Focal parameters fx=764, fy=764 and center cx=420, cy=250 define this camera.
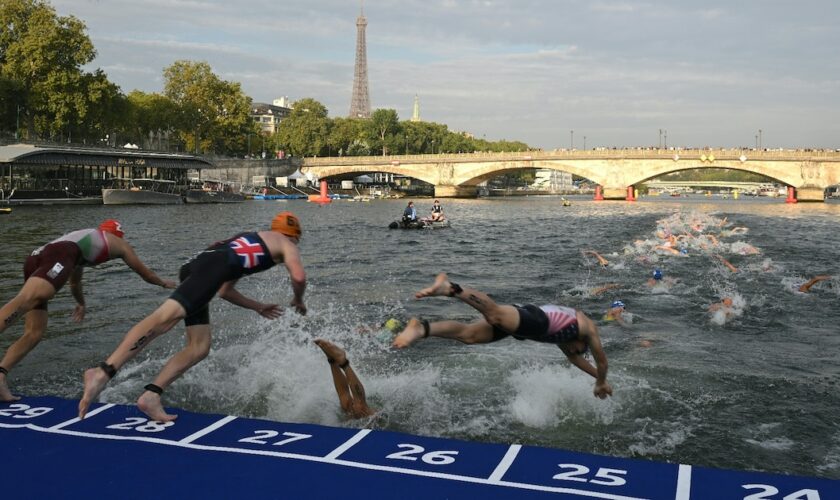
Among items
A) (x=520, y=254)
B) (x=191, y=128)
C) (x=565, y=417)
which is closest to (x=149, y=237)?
(x=520, y=254)

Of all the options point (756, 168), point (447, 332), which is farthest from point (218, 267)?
point (756, 168)

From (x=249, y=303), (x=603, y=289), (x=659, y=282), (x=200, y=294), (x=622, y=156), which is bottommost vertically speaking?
(x=603, y=289)

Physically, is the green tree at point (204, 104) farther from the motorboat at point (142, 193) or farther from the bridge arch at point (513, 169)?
the bridge arch at point (513, 169)

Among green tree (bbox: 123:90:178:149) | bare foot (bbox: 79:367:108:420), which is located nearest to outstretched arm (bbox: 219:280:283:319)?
bare foot (bbox: 79:367:108:420)

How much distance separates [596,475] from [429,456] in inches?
52.8

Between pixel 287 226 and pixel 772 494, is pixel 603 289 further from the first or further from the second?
pixel 772 494

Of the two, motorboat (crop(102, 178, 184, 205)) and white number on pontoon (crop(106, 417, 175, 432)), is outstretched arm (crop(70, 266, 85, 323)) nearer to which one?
white number on pontoon (crop(106, 417, 175, 432))

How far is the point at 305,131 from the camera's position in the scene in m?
131

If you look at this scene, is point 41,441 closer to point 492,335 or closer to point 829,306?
point 492,335

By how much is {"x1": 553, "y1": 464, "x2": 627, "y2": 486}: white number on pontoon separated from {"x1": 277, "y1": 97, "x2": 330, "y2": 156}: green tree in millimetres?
127211

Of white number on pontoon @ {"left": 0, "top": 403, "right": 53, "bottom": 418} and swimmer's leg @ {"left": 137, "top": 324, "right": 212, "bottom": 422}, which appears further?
white number on pontoon @ {"left": 0, "top": 403, "right": 53, "bottom": 418}

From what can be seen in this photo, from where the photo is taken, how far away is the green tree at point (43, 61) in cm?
6988

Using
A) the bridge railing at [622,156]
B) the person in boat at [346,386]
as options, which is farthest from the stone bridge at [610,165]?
the person in boat at [346,386]

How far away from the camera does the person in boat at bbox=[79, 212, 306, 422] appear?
7.09 m
